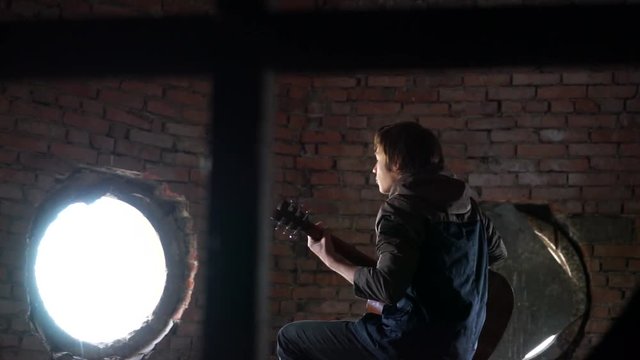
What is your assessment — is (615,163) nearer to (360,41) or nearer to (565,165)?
(565,165)

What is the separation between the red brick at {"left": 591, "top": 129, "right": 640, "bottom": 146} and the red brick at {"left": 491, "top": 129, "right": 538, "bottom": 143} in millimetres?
314

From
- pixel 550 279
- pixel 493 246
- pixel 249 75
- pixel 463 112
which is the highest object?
pixel 463 112

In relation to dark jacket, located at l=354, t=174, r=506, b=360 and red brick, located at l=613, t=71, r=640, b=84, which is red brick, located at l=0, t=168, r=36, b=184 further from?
red brick, located at l=613, t=71, r=640, b=84

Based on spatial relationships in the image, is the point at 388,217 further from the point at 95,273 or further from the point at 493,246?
the point at 95,273

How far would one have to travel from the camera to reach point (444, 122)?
3.97 meters

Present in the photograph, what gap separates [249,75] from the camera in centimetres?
108

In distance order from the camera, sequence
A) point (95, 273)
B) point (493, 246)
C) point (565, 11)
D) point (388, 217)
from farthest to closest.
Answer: point (95, 273)
point (493, 246)
point (388, 217)
point (565, 11)

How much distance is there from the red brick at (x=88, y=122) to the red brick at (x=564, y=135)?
2271 millimetres

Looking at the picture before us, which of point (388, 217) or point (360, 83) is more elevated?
point (360, 83)

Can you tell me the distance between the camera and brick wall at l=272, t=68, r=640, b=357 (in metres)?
3.86

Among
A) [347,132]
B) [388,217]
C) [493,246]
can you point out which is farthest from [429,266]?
[347,132]

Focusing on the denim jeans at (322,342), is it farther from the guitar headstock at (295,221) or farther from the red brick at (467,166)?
the red brick at (467,166)

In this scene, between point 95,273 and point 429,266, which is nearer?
point 429,266

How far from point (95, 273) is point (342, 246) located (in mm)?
1756
